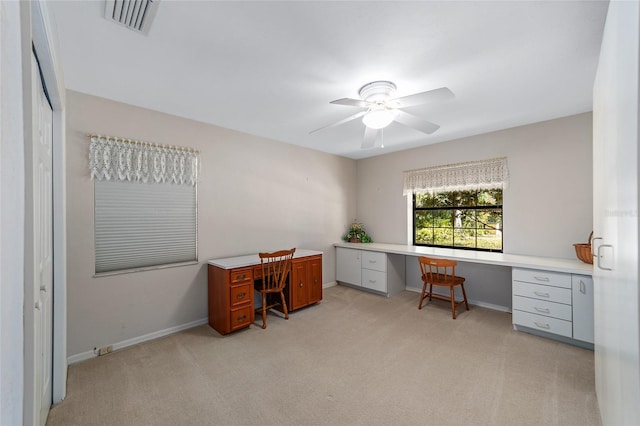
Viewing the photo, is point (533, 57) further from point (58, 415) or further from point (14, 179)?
point (58, 415)

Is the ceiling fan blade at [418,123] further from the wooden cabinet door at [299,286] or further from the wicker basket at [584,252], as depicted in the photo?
the wooden cabinet door at [299,286]

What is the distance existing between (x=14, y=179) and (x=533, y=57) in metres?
2.80

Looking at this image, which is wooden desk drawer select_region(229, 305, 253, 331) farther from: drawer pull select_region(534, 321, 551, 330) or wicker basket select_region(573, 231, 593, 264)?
wicker basket select_region(573, 231, 593, 264)

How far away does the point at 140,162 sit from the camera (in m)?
2.83

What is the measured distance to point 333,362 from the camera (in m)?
2.44

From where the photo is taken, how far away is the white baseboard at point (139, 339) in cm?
245

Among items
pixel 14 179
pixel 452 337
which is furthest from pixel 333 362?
pixel 14 179

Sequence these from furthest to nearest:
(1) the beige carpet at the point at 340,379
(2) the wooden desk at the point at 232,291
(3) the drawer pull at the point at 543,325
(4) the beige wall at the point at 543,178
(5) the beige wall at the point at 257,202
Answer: (4) the beige wall at the point at 543,178, (2) the wooden desk at the point at 232,291, (3) the drawer pull at the point at 543,325, (5) the beige wall at the point at 257,202, (1) the beige carpet at the point at 340,379

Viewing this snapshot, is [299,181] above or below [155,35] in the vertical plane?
below

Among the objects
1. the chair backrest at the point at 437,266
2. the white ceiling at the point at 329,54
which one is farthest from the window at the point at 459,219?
the white ceiling at the point at 329,54

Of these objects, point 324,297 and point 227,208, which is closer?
point 227,208

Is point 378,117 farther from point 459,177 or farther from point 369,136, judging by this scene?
point 459,177

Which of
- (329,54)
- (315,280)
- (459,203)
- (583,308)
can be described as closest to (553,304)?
(583,308)

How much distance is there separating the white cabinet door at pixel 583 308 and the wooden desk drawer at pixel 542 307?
7cm
